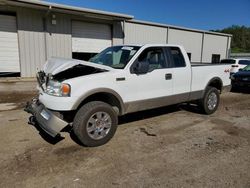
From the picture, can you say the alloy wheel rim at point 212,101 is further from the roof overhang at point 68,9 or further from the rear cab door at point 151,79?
the roof overhang at point 68,9

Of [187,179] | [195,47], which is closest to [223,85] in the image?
[187,179]

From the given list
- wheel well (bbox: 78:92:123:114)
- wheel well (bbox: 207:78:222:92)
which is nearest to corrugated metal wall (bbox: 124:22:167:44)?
wheel well (bbox: 207:78:222:92)

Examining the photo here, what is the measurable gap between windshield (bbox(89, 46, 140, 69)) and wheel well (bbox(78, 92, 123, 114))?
2.19 ft

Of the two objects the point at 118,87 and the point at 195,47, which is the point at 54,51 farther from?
the point at 195,47

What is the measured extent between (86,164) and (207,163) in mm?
1945

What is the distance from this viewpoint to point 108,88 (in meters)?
4.54

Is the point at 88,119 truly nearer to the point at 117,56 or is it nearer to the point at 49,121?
the point at 49,121

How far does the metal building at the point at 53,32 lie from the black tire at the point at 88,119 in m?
9.44

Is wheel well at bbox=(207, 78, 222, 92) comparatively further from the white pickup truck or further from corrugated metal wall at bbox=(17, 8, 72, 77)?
corrugated metal wall at bbox=(17, 8, 72, 77)

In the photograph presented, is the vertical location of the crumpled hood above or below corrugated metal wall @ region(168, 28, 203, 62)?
below

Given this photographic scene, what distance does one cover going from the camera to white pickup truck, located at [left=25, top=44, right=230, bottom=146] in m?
4.21

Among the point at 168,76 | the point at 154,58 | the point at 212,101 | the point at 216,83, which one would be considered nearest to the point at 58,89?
the point at 154,58

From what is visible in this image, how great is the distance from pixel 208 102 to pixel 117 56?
308 centimetres

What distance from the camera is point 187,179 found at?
337cm
